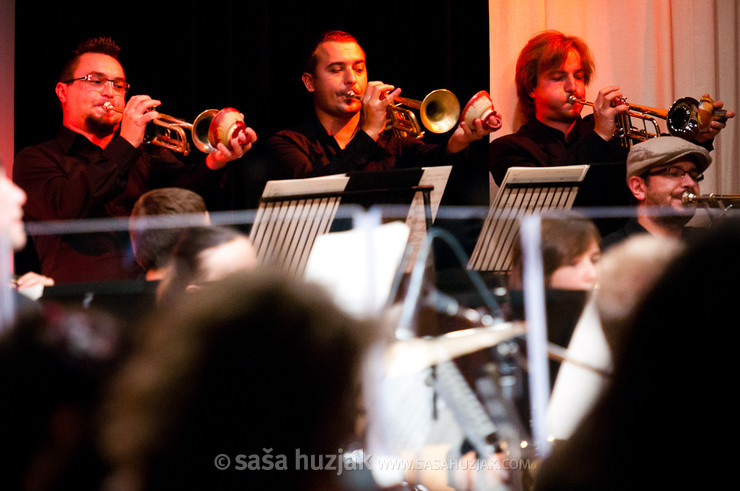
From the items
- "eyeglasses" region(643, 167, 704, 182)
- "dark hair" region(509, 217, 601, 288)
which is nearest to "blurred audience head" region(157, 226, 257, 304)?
"dark hair" region(509, 217, 601, 288)

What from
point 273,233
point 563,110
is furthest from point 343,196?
point 563,110

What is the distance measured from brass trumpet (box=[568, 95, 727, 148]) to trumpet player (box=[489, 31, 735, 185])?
0.03 metres

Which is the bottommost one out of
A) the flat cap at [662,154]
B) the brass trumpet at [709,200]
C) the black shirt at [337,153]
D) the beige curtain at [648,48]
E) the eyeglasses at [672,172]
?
the brass trumpet at [709,200]

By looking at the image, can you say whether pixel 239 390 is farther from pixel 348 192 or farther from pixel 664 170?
pixel 664 170

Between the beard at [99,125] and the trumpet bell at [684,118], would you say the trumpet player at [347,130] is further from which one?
the trumpet bell at [684,118]

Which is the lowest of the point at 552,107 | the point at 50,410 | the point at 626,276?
the point at 50,410

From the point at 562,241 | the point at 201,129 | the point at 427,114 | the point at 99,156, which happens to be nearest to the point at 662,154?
the point at 427,114

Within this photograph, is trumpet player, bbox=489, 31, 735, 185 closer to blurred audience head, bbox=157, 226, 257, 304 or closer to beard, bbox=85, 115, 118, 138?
beard, bbox=85, 115, 118, 138

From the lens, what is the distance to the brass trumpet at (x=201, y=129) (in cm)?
293

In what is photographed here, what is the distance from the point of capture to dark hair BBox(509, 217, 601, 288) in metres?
1.21

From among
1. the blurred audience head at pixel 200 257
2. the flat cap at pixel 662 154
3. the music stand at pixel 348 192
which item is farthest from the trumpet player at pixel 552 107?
the blurred audience head at pixel 200 257

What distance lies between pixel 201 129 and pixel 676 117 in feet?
6.43

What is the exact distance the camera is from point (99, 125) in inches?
123

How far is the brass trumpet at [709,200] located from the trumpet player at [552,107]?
443 millimetres
